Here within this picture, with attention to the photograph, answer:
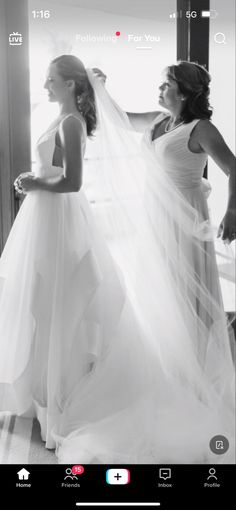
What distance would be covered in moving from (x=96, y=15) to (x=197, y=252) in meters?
0.37

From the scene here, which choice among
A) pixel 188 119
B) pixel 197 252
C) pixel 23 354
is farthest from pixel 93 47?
pixel 23 354

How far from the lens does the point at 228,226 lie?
36.6 inches

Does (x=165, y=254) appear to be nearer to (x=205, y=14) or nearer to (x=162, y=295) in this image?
(x=162, y=295)

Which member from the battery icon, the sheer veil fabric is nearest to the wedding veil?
the sheer veil fabric

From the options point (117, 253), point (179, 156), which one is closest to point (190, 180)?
point (179, 156)

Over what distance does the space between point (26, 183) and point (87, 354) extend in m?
0.35
